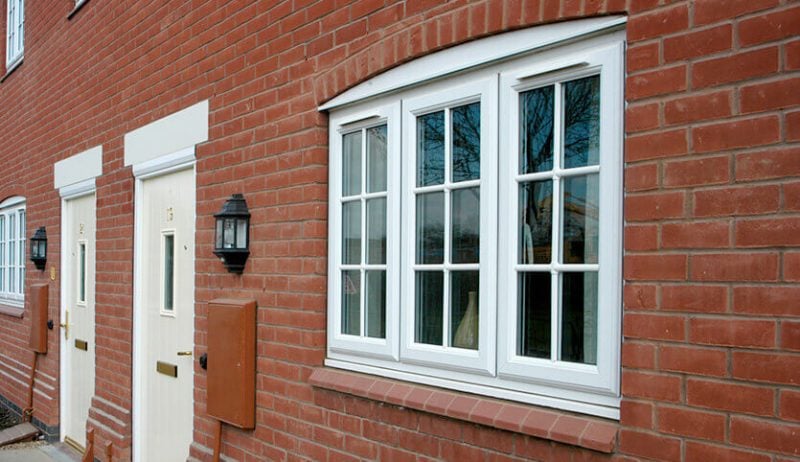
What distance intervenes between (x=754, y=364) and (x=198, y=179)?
155 inches

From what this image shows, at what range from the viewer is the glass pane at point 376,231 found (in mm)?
3779

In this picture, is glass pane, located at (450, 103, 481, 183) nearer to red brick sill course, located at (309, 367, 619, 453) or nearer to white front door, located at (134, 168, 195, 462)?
red brick sill course, located at (309, 367, 619, 453)

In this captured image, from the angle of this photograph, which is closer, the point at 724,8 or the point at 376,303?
the point at 724,8

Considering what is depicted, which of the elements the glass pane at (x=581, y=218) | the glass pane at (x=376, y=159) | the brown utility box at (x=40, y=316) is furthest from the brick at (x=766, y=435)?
the brown utility box at (x=40, y=316)

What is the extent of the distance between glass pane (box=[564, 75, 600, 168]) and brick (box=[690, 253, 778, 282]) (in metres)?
0.57

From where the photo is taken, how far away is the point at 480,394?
3.14m

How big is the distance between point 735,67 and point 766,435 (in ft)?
3.53

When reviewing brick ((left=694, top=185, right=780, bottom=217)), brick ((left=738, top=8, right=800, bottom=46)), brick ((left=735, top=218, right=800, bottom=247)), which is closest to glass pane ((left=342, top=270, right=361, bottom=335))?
brick ((left=694, top=185, right=780, bottom=217))

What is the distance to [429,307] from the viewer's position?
3.49m

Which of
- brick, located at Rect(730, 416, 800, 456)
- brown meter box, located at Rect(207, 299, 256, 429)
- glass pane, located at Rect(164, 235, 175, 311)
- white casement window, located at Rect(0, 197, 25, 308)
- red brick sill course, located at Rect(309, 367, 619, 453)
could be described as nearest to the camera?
brick, located at Rect(730, 416, 800, 456)

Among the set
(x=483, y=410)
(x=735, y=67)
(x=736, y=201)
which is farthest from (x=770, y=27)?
(x=483, y=410)

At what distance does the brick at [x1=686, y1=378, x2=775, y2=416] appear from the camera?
221 centimetres

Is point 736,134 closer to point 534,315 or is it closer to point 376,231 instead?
point 534,315

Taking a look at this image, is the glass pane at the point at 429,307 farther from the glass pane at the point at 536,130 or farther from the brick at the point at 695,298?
the brick at the point at 695,298
